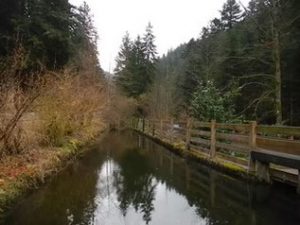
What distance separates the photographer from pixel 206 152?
13.7 m

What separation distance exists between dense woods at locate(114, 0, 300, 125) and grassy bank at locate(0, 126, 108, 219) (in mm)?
7410

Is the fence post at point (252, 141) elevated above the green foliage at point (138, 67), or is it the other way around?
the green foliage at point (138, 67)

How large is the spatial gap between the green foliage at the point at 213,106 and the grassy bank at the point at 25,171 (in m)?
6.51

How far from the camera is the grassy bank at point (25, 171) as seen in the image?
24.4 ft

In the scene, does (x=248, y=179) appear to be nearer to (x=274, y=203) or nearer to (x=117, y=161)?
(x=274, y=203)

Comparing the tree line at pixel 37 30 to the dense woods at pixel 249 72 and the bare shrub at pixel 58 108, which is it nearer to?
the bare shrub at pixel 58 108

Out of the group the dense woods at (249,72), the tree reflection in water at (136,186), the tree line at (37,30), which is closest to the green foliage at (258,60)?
the dense woods at (249,72)

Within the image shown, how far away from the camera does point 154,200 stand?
834cm

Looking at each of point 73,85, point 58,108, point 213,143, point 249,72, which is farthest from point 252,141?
point 249,72

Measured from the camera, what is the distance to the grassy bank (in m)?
7.43

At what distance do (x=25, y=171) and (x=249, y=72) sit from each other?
2272 cm

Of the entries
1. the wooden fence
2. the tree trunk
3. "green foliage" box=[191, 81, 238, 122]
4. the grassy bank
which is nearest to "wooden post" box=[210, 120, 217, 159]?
the wooden fence

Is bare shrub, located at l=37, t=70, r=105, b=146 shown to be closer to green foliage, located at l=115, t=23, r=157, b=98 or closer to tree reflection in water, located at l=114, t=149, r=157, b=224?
tree reflection in water, located at l=114, t=149, r=157, b=224

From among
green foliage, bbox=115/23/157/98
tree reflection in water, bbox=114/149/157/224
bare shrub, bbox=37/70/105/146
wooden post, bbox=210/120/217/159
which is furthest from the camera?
green foliage, bbox=115/23/157/98
